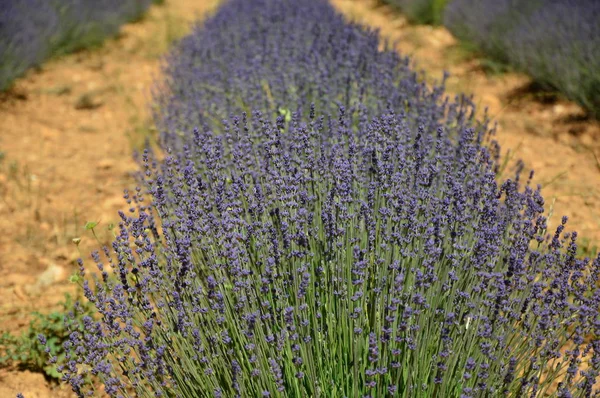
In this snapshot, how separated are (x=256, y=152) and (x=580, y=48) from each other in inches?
145

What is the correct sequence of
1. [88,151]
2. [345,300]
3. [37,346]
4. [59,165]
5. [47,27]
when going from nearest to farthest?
[345,300] → [37,346] → [59,165] → [88,151] → [47,27]

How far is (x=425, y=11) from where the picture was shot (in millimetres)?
8562

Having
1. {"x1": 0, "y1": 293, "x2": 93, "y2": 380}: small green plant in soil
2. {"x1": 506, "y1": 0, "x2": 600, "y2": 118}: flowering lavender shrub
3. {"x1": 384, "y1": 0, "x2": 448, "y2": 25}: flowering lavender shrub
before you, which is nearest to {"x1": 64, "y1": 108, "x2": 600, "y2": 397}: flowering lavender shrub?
{"x1": 0, "y1": 293, "x2": 93, "y2": 380}: small green plant in soil

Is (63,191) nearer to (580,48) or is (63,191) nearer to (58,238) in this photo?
(58,238)

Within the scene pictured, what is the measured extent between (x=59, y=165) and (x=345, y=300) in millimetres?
3565

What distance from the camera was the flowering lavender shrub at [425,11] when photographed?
8.38 meters

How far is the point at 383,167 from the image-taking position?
2.15 meters

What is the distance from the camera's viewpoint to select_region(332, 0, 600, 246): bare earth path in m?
3.58

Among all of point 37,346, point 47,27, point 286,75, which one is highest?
point 286,75

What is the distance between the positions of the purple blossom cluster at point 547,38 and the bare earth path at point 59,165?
3841 millimetres

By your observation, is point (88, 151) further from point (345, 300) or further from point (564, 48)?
point (564, 48)

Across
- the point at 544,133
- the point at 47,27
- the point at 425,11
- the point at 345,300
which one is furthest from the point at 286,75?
the point at 425,11

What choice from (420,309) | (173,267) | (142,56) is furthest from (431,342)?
(142,56)

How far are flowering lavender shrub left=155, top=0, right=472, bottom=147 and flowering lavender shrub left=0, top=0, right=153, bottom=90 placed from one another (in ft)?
5.75
